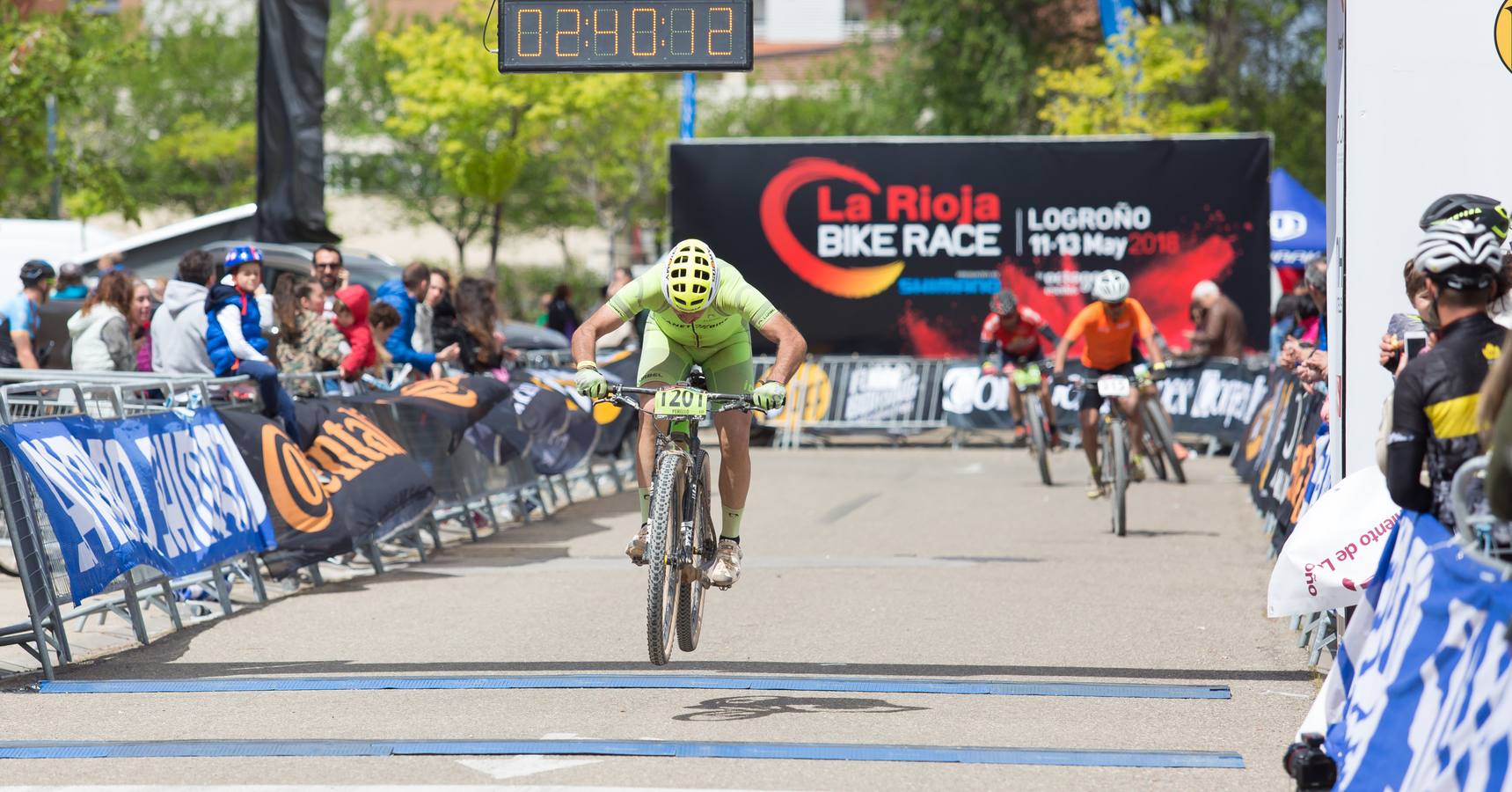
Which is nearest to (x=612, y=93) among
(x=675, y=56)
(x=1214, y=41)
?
(x=1214, y=41)

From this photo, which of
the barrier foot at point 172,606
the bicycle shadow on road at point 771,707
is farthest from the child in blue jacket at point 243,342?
the bicycle shadow on road at point 771,707

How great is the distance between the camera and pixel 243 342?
11.4 meters

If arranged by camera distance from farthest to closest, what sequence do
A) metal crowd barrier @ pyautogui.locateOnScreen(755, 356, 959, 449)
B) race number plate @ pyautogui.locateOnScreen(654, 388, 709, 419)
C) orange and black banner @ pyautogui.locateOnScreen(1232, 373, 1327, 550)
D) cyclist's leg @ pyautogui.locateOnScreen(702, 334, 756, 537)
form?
metal crowd barrier @ pyautogui.locateOnScreen(755, 356, 959, 449), orange and black banner @ pyautogui.locateOnScreen(1232, 373, 1327, 550), cyclist's leg @ pyautogui.locateOnScreen(702, 334, 756, 537), race number plate @ pyautogui.locateOnScreen(654, 388, 709, 419)

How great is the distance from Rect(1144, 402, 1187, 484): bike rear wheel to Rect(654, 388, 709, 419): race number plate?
35.5 feet

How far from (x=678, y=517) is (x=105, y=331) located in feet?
23.9

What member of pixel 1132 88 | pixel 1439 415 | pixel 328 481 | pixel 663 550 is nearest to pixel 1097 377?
pixel 328 481

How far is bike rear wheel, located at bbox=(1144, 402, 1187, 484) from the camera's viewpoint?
17.8 m

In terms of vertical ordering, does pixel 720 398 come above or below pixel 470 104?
Answer: below

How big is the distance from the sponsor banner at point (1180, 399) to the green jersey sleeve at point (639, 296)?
13054 mm

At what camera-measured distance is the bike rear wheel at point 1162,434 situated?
17828 millimetres

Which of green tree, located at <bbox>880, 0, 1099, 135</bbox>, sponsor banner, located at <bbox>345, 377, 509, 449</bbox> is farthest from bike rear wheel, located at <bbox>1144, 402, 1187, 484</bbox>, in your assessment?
green tree, located at <bbox>880, 0, 1099, 135</bbox>

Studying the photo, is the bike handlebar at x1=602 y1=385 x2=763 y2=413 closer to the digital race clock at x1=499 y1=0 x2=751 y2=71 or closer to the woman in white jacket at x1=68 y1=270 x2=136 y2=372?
the digital race clock at x1=499 y1=0 x2=751 y2=71

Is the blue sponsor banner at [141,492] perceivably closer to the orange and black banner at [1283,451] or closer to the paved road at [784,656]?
the paved road at [784,656]

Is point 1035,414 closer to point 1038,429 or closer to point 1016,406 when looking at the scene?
point 1038,429
